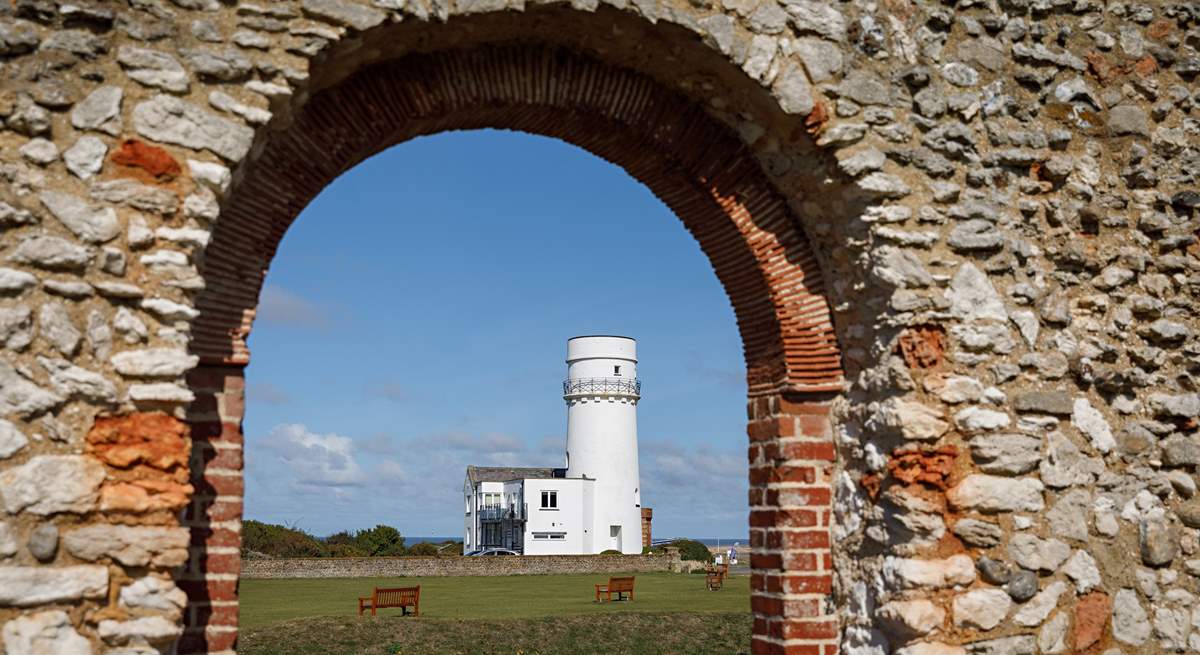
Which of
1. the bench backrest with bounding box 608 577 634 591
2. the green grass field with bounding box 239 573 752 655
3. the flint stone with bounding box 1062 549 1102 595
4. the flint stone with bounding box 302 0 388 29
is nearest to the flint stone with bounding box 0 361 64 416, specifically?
the flint stone with bounding box 302 0 388 29

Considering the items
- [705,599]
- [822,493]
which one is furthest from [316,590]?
[822,493]

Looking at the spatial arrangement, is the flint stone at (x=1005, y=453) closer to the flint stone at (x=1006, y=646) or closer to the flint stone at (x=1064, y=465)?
the flint stone at (x=1064, y=465)

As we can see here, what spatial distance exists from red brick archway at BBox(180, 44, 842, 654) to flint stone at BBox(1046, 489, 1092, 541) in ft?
3.27

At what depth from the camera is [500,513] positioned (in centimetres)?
4959

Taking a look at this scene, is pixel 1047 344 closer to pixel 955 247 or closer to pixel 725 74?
pixel 955 247

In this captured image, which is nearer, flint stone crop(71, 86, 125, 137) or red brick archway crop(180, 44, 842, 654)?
flint stone crop(71, 86, 125, 137)

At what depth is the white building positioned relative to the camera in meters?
42.5

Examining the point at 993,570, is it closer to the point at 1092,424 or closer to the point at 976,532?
the point at 976,532

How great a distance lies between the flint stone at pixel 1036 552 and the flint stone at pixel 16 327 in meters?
3.84

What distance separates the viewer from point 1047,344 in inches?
182

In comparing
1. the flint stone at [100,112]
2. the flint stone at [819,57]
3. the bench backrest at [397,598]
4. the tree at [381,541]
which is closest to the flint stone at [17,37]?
the flint stone at [100,112]

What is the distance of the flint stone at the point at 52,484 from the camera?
10.8 feet

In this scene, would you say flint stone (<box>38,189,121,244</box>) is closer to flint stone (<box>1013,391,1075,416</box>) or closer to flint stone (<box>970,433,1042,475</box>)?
flint stone (<box>970,433,1042,475</box>)

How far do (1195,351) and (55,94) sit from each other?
193 inches
